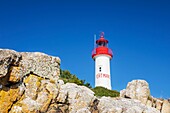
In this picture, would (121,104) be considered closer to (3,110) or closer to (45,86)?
(45,86)

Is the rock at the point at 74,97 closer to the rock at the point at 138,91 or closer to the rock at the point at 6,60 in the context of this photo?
the rock at the point at 6,60

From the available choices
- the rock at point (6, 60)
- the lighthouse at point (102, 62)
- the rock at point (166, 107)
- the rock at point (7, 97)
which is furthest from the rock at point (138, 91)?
the lighthouse at point (102, 62)

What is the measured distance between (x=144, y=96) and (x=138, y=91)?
2.27 ft

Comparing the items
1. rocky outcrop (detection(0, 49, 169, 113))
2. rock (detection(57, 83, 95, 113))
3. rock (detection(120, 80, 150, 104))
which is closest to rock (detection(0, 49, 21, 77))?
rocky outcrop (detection(0, 49, 169, 113))

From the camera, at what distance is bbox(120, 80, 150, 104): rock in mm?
24266

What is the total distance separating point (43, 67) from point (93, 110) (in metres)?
4.19

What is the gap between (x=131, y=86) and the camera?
25094mm

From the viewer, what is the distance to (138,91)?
24531 millimetres

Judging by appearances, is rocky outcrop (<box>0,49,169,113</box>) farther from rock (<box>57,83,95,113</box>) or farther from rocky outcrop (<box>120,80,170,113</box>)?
rocky outcrop (<box>120,80,170,113</box>)

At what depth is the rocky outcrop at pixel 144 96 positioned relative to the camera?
2407cm

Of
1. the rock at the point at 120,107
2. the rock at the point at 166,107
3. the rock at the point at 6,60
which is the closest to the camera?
the rock at the point at 6,60

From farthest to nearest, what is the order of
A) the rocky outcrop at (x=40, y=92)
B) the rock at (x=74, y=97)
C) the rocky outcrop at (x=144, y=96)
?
the rocky outcrop at (x=144, y=96) → the rock at (x=74, y=97) → the rocky outcrop at (x=40, y=92)

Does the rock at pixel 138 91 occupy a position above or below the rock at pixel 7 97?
above

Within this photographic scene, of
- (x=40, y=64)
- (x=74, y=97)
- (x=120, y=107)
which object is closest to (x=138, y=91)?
(x=120, y=107)
